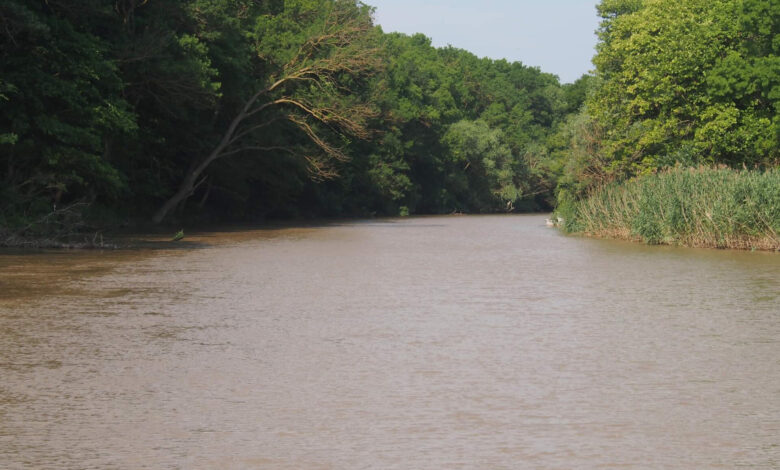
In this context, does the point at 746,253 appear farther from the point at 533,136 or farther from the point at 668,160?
the point at 533,136

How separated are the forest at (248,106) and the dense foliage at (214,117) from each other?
102 millimetres

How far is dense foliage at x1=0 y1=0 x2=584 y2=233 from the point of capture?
32.5m

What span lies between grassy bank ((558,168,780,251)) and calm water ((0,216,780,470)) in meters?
10.6

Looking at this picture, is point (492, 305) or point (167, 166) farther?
point (167, 166)

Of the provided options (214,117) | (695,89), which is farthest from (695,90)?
(214,117)

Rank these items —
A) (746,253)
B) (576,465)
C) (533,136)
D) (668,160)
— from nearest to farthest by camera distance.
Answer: (576,465), (746,253), (668,160), (533,136)

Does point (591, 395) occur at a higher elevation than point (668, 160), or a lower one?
lower

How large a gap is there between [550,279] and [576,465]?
49.7 ft

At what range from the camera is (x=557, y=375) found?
33.3 ft

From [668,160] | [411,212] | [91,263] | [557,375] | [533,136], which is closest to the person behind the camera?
[557,375]

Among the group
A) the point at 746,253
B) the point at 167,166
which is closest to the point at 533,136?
the point at 167,166

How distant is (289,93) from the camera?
5522 cm

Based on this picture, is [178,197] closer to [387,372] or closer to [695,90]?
[695,90]

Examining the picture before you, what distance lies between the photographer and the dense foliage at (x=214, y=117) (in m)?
32.5
